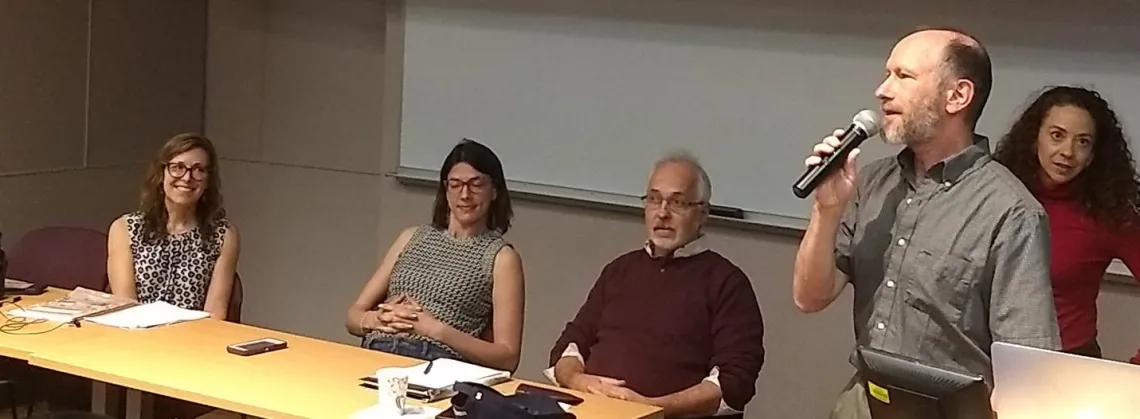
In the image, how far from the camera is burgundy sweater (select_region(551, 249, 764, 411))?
3.21 metres

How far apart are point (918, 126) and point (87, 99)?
3.56 metres

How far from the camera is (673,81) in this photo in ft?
14.0

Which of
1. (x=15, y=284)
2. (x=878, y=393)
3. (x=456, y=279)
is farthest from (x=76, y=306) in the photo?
(x=878, y=393)

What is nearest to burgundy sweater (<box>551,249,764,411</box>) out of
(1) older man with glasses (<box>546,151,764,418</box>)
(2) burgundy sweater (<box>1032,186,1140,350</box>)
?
(1) older man with glasses (<box>546,151,764,418</box>)

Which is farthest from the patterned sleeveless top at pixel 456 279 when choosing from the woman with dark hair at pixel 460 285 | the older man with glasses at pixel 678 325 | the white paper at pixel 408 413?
the white paper at pixel 408 413

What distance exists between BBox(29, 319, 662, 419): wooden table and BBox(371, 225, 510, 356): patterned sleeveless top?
462 mm

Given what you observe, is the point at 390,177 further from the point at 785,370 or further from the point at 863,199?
the point at 863,199

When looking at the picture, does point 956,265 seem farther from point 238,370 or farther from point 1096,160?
point 238,370

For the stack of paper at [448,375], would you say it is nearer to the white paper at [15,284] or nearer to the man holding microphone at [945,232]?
the man holding microphone at [945,232]

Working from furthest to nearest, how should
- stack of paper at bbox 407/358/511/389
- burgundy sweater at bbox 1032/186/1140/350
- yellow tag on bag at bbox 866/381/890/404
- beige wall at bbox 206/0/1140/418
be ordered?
beige wall at bbox 206/0/1140/418 < burgundy sweater at bbox 1032/186/1140/350 < stack of paper at bbox 407/358/511/389 < yellow tag on bag at bbox 866/381/890/404

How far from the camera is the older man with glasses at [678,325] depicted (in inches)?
126

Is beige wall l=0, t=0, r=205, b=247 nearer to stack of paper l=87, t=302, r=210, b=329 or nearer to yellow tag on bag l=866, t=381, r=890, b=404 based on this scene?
stack of paper l=87, t=302, r=210, b=329

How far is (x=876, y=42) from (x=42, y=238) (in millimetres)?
2532

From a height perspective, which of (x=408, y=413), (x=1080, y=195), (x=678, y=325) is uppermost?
(x=1080, y=195)
